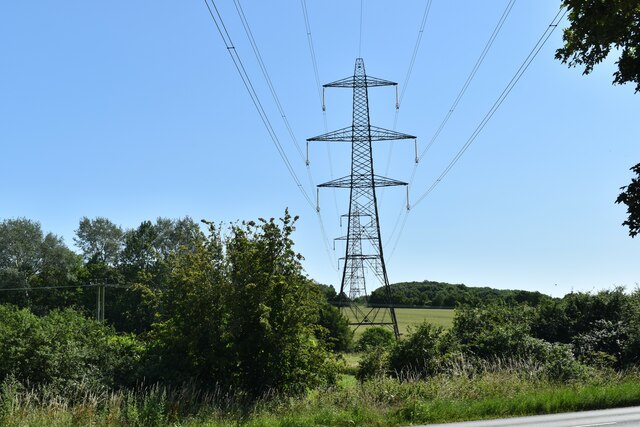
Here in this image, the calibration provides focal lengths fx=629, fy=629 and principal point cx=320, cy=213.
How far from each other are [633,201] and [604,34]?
3873mm

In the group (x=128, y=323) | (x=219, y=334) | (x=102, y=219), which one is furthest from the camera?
(x=102, y=219)

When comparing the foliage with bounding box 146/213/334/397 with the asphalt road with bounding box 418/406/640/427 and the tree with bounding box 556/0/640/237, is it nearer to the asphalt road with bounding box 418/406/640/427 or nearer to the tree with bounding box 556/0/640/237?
the asphalt road with bounding box 418/406/640/427

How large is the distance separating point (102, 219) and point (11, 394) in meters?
89.9

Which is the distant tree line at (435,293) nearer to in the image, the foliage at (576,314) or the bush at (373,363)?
the foliage at (576,314)

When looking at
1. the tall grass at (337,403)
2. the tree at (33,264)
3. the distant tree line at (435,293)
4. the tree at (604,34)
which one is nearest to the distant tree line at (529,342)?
the tall grass at (337,403)

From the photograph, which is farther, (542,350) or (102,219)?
(102,219)

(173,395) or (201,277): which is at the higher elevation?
(201,277)

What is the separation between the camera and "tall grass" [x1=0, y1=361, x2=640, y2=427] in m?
13.8

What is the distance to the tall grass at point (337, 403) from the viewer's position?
1381cm

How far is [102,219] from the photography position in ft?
327

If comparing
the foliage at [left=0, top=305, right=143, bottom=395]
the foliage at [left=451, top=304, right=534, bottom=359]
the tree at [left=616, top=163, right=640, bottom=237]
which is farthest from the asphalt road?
the foliage at [left=0, top=305, right=143, bottom=395]

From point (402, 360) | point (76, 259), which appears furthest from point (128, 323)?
point (402, 360)

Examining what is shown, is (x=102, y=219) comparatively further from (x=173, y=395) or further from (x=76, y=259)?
(x=173, y=395)

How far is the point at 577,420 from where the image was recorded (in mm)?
14570
